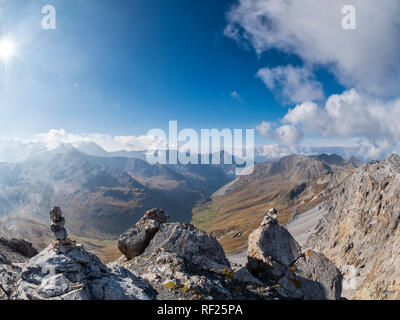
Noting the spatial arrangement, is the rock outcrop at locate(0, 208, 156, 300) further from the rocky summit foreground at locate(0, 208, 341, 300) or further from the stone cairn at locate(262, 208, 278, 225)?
the stone cairn at locate(262, 208, 278, 225)

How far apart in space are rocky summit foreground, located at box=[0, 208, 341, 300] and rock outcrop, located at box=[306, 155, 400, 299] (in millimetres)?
18099

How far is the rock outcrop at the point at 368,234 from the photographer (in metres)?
34.5

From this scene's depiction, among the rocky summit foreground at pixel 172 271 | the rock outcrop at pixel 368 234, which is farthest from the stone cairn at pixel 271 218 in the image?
the rock outcrop at pixel 368 234

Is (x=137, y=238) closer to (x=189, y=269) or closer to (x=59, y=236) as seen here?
(x=189, y=269)

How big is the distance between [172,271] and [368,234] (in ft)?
238

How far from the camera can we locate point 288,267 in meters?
19.8

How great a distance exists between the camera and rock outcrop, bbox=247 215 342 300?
18.2m

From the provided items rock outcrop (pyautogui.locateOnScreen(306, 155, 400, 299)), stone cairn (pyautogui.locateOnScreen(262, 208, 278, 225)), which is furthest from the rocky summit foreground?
rock outcrop (pyautogui.locateOnScreen(306, 155, 400, 299))

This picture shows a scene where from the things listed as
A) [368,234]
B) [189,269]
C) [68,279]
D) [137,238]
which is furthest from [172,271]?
[368,234]

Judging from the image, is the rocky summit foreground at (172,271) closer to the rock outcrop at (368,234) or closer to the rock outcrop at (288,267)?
the rock outcrop at (288,267)

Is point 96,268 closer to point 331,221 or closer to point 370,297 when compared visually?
point 370,297

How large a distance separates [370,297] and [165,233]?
31.2 m
